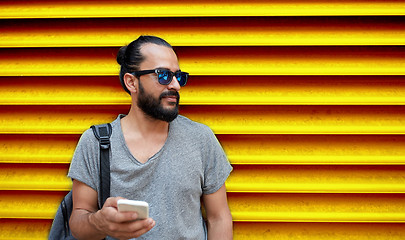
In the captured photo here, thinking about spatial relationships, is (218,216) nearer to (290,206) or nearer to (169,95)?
(290,206)

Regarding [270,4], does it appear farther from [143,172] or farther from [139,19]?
[143,172]

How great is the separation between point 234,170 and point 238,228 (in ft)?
1.28

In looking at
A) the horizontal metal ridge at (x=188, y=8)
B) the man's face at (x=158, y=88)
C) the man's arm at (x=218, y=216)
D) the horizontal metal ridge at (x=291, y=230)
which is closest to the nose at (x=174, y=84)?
the man's face at (x=158, y=88)

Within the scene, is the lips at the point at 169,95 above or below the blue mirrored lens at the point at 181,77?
below

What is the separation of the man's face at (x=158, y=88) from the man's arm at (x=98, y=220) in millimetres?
526

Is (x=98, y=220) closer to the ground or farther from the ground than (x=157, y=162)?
closer to the ground

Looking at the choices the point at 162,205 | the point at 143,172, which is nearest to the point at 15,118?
the point at 143,172

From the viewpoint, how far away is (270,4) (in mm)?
1938

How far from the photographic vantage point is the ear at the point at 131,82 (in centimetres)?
172

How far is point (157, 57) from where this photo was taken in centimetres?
167

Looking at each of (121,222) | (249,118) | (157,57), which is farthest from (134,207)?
(249,118)

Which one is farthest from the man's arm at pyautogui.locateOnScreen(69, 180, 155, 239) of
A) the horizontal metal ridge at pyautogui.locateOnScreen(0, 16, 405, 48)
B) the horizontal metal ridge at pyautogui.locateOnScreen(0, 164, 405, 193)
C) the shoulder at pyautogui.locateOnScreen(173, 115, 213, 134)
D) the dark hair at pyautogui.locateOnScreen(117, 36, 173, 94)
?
the horizontal metal ridge at pyautogui.locateOnScreen(0, 16, 405, 48)

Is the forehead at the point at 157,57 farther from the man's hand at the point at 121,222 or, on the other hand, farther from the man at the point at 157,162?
the man's hand at the point at 121,222

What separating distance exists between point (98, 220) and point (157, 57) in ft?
2.90
